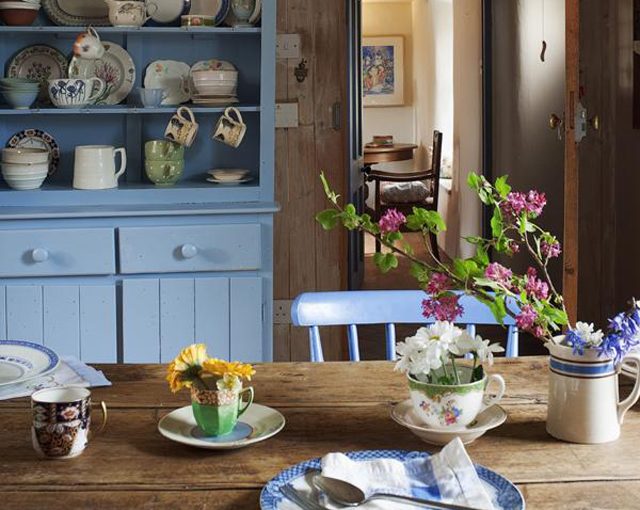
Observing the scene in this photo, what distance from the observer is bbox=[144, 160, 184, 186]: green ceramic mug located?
140 inches

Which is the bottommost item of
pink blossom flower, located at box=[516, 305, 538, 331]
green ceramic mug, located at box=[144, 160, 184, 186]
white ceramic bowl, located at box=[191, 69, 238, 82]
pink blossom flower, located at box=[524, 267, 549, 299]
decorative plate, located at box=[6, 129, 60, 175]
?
pink blossom flower, located at box=[516, 305, 538, 331]

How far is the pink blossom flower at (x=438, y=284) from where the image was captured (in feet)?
4.79

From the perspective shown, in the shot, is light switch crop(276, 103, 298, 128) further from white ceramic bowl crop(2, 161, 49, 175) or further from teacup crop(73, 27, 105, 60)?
white ceramic bowl crop(2, 161, 49, 175)

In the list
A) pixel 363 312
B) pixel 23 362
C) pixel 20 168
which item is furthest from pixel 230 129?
pixel 23 362

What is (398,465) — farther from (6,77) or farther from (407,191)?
(407,191)

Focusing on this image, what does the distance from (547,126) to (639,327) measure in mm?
3513

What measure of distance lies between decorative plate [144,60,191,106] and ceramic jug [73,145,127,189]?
31 centimetres

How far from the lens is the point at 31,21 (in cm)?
351

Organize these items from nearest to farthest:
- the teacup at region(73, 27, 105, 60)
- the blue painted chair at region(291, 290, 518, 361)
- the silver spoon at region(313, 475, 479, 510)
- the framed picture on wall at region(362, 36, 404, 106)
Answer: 1. the silver spoon at region(313, 475, 479, 510)
2. the blue painted chair at region(291, 290, 518, 361)
3. the teacup at region(73, 27, 105, 60)
4. the framed picture on wall at region(362, 36, 404, 106)

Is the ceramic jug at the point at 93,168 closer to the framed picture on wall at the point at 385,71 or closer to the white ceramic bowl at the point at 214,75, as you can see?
the white ceramic bowl at the point at 214,75

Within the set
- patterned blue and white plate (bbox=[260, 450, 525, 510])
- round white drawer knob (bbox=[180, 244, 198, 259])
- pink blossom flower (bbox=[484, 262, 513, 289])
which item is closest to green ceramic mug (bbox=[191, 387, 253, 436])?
patterned blue and white plate (bbox=[260, 450, 525, 510])

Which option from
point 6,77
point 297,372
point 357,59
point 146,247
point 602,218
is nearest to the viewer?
point 297,372

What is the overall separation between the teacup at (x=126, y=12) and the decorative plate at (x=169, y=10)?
11cm

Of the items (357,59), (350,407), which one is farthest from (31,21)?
(350,407)
